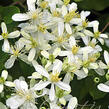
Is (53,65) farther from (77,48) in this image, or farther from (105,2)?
(105,2)

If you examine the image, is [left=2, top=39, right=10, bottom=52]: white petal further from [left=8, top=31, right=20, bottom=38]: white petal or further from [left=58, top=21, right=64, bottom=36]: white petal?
[left=58, top=21, right=64, bottom=36]: white petal

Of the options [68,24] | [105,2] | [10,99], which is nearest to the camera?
[10,99]

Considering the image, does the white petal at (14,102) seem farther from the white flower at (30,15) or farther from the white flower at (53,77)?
the white flower at (30,15)

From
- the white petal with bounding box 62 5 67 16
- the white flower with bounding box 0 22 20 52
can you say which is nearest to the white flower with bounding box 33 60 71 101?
the white flower with bounding box 0 22 20 52

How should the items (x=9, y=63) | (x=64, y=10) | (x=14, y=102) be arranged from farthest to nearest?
(x=64, y=10) < (x=9, y=63) < (x=14, y=102)

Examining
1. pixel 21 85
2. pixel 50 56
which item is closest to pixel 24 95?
pixel 21 85

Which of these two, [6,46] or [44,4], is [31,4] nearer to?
[44,4]

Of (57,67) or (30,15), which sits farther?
(30,15)

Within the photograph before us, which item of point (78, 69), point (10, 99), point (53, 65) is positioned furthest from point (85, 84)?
point (10, 99)
